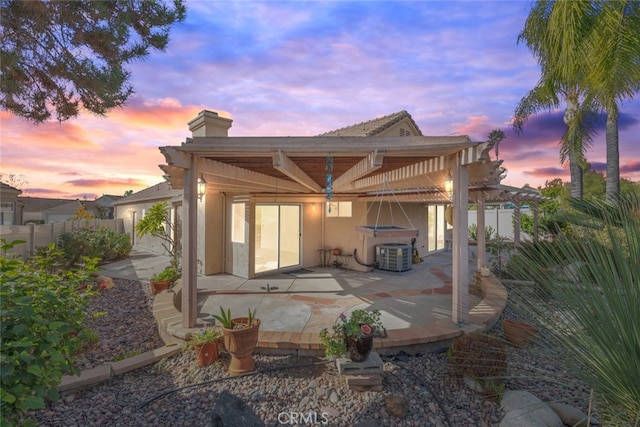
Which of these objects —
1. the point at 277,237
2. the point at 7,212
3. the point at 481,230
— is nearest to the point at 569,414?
the point at 481,230

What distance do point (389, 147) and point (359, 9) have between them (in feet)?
10.7

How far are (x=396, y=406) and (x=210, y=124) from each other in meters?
7.75

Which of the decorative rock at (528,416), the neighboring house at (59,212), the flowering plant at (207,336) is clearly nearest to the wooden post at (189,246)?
the flowering plant at (207,336)

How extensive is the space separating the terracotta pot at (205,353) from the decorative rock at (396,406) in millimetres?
2290

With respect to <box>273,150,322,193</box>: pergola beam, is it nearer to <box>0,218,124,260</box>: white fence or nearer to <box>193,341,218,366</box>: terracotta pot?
<box>193,341,218,366</box>: terracotta pot

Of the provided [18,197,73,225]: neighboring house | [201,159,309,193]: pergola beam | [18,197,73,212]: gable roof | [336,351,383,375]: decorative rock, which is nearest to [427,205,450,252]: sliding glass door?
[201,159,309,193]: pergola beam

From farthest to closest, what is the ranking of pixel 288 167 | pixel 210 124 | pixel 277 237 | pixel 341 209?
pixel 341 209 → pixel 277 237 → pixel 210 124 → pixel 288 167

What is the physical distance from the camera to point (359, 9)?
5551mm

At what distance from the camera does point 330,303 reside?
6043 millimetres

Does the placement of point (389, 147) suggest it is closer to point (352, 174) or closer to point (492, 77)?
point (352, 174)

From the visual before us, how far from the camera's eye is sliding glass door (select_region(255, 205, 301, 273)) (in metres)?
9.22

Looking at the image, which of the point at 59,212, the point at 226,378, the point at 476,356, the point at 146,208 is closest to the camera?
the point at 476,356

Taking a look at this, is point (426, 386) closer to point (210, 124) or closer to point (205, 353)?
point (205, 353)

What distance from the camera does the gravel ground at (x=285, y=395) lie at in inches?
115
